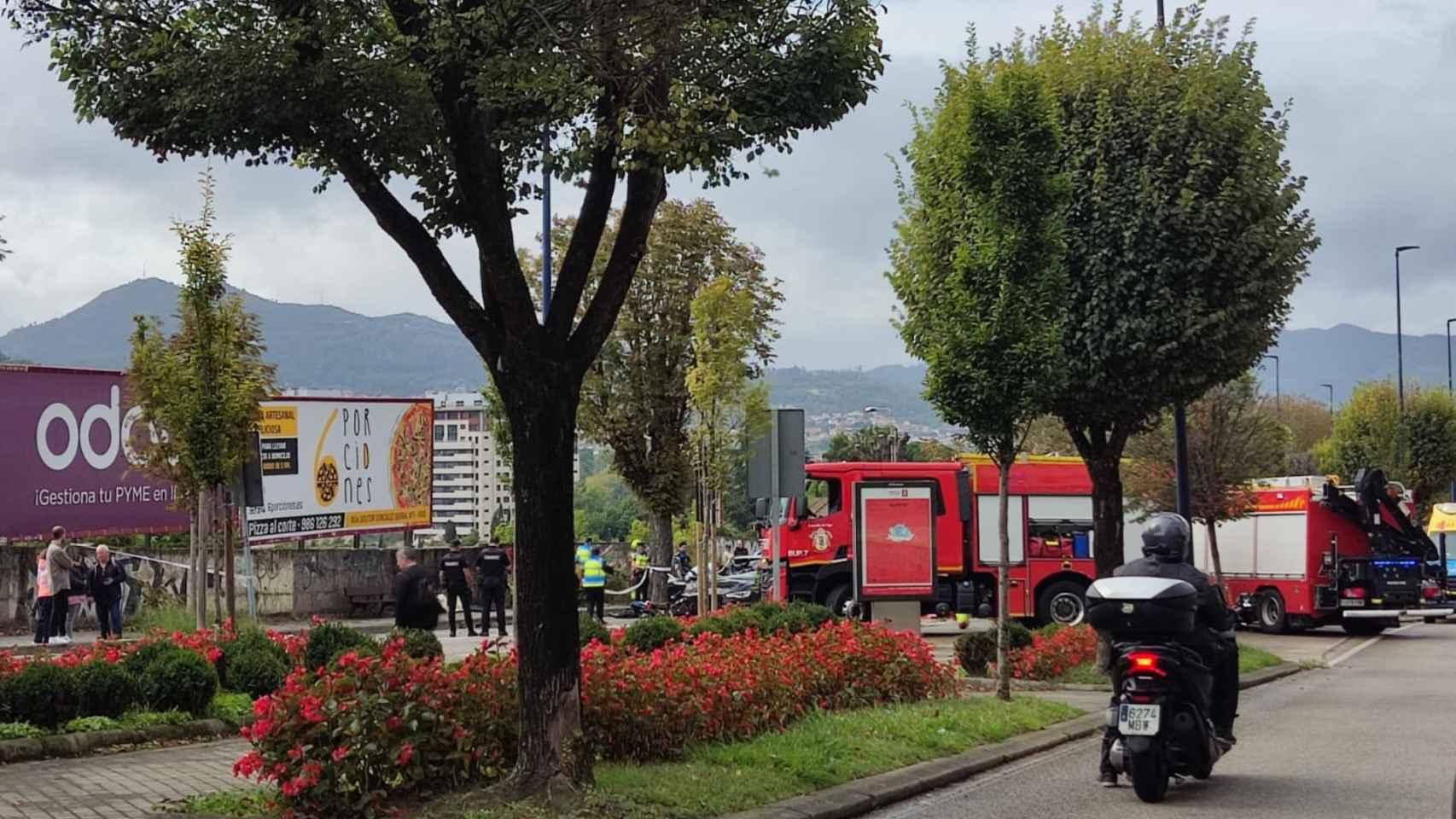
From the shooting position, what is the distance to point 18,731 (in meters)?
12.3

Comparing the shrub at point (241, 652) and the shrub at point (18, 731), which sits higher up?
the shrub at point (241, 652)

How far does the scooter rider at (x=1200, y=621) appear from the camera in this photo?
10.5 m

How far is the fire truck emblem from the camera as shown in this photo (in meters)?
31.0

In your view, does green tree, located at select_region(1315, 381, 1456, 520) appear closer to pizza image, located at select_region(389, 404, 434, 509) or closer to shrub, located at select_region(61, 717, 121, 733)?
pizza image, located at select_region(389, 404, 434, 509)

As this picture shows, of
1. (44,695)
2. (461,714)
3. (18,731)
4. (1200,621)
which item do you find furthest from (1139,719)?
(44,695)

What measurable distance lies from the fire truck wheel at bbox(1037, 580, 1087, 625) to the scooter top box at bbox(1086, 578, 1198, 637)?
70.3 ft

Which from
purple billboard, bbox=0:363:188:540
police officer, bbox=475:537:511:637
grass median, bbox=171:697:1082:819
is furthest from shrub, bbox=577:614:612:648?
purple billboard, bbox=0:363:188:540

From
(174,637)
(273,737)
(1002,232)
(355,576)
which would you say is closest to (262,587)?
(355,576)

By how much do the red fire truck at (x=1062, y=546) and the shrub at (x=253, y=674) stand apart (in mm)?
15832

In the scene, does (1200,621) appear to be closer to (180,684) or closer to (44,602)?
(180,684)

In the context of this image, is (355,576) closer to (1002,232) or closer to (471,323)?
(1002,232)

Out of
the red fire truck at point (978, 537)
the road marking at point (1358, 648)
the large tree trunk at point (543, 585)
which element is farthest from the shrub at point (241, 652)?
the road marking at point (1358, 648)

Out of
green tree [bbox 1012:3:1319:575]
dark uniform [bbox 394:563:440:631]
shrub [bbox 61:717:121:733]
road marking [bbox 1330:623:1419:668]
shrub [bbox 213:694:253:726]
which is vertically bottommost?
road marking [bbox 1330:623:1419:668]

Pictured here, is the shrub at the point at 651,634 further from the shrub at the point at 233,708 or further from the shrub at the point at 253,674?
the shrub at the point at 233,708
